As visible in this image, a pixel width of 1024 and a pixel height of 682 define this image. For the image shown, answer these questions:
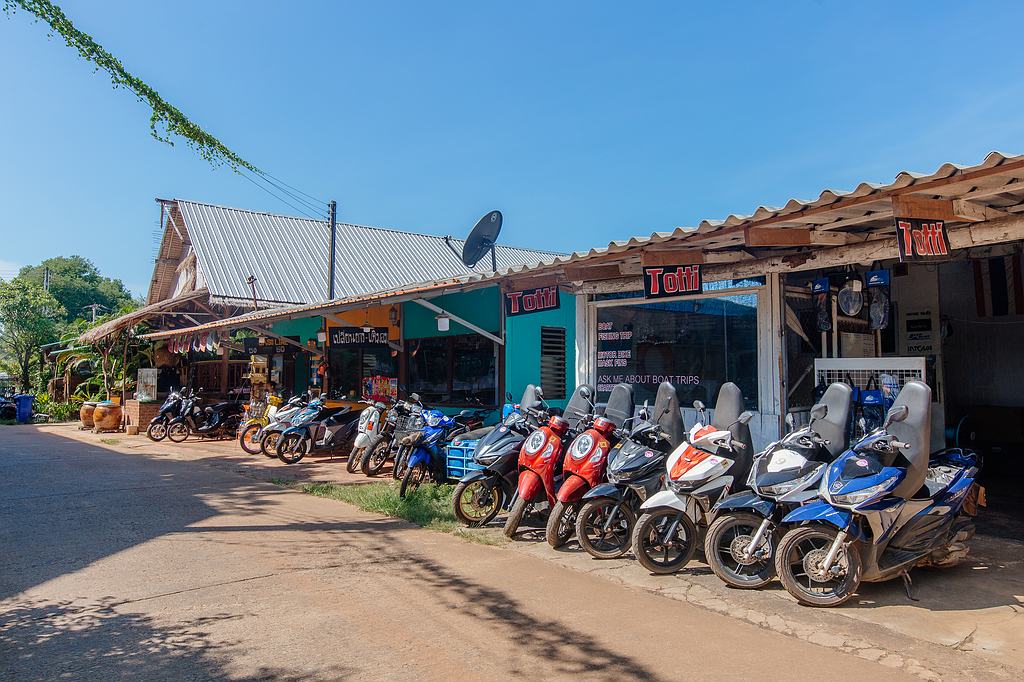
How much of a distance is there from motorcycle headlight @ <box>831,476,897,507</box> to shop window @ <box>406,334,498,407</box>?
673 centimetres

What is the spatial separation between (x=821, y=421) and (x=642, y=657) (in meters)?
2.40

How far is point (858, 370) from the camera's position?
6.66 meters

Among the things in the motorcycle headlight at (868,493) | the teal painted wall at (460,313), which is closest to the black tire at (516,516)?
the motorcycle headlight at (868,493)

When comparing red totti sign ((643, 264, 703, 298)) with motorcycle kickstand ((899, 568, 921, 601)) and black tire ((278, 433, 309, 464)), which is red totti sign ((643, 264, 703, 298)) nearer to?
motorcycle kickstand ((899, 568, 921, 601))

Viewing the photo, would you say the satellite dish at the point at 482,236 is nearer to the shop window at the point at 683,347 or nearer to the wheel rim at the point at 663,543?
the shop window at the point at 683,347

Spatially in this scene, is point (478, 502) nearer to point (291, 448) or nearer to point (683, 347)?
point (683, 347)

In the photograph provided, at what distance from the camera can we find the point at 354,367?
14.0 m

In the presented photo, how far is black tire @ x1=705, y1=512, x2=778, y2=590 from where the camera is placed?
15.3ft

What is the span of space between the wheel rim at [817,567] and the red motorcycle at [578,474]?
5.42 feet

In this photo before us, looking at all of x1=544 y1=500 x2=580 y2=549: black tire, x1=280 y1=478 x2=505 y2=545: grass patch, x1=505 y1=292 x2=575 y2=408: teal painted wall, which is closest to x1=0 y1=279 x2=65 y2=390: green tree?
x1=280 y1=478 x2=505 y2=545: grass patch

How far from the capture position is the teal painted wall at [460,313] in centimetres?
1045

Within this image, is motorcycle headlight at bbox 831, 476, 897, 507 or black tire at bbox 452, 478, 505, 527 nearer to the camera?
motorcycle headlight at bbox 831, 476, 897, 507

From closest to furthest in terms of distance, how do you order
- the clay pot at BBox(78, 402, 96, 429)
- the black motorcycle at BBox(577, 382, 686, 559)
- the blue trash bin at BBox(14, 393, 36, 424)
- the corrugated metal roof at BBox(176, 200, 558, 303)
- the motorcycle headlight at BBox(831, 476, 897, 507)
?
the motorcycle headlight at BBox(831, 476, 897, 507) < the black motorcycle at BBox(577, 382, 686, 559) < the clay pot at BBox(78, 402, 96, 429) < the corrugated metal roof at BBox(176, 200, 558, 303) < the blue trash bin at BBox(14, 393, 36, 424)

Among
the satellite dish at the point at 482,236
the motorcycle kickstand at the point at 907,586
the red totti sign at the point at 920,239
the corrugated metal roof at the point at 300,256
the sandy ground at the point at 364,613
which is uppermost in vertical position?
the corrugated metal roof at the point at 300,256
